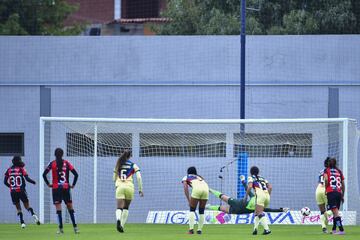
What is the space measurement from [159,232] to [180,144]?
18.9 feet

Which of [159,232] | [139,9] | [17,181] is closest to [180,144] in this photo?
[17,181]

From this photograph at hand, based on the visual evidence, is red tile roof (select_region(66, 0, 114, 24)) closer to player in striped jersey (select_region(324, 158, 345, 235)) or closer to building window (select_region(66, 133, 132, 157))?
building window (select_region(66, 133, 132, 157))

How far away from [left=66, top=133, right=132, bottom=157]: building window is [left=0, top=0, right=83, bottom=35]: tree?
56.3ft

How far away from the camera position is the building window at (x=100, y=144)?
1103 inches

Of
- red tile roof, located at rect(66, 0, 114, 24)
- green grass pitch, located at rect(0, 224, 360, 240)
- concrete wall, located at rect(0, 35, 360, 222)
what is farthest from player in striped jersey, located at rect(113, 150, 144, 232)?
red tile roof, located at rect(66, 0, 114, 24)

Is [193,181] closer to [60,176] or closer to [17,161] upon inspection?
[60,176]

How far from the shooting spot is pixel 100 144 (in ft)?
92.4

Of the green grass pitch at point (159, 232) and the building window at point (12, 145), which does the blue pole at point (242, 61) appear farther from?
the building window at point (12, 145)

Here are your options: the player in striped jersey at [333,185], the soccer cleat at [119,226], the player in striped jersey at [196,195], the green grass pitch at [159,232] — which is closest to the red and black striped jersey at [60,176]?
the green grass pitch at [159,232]

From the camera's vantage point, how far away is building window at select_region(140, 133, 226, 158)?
28.0 meters

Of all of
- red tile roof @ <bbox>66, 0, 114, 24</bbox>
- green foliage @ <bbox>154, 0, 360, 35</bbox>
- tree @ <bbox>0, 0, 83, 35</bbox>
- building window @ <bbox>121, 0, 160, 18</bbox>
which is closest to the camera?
green foliage @ <bbox>154, 0, 360, 35</bbox>

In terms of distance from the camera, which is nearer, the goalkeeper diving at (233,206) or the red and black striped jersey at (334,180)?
the red and black striped jersey at (334,180)

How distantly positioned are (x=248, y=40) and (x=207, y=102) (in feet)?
7.22

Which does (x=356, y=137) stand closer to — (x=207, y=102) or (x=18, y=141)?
(x=207, y=102)
